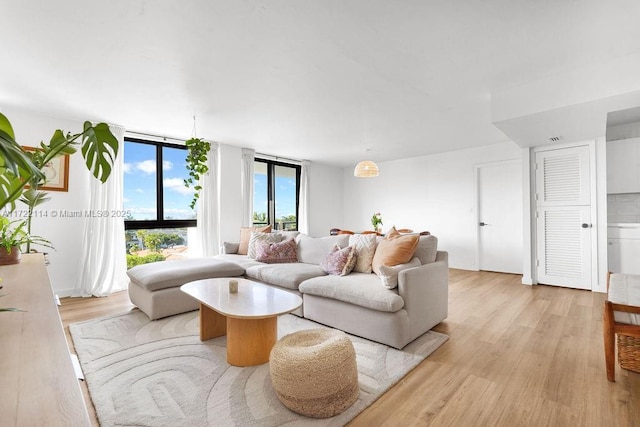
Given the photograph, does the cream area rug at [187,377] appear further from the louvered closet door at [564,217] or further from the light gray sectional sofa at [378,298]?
the louvered closet door at [564,217]

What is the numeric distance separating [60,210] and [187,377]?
11.0 feet

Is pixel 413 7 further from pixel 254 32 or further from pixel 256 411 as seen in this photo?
pixel 256 411

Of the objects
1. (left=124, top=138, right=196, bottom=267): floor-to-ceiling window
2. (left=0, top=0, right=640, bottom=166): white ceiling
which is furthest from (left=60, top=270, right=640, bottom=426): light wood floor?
(left=0, top=0, right=640, bottom=166): white ceiling

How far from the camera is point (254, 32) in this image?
214cm

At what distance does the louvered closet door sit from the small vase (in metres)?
6.01

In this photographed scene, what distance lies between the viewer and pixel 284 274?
3.28 m

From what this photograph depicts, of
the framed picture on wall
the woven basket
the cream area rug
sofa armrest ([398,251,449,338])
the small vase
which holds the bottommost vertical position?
the cream area rug

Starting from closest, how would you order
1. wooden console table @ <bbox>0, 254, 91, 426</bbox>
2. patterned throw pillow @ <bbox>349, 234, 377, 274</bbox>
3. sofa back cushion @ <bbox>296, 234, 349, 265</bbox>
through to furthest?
1. wooden console table @ <bbox>0, 254, 91, 426</bbox>
2. patterned throw pillow @ <bbox>349, 234, 377, 274</bbox>
3. sofa back cushion @ <bbox>296, 234, 349, 265</bbox>

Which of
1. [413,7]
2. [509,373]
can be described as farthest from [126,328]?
[413,7]

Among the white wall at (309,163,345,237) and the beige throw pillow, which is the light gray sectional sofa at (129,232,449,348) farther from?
the white wall at (309,163,345,237)

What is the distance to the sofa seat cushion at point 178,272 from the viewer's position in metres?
3.08

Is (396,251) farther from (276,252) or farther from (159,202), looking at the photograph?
(159,202)

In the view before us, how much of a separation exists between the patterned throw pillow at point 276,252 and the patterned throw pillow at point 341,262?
94 cm

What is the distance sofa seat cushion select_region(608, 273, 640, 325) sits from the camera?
1.94 metres
